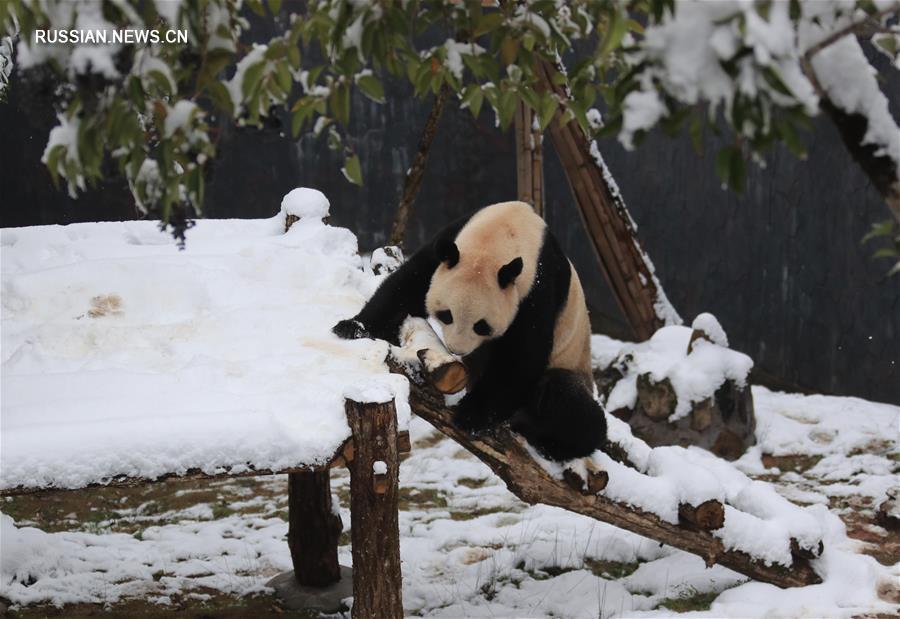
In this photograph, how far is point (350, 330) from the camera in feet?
13.6

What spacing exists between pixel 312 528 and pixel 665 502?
1685mm

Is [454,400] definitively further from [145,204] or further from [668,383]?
[668,383]

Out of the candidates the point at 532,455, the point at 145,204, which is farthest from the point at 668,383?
the point at 145,204

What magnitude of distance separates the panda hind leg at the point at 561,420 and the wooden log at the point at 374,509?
0.85 m

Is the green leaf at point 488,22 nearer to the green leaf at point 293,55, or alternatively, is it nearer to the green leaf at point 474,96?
the green leaf at point 474,96

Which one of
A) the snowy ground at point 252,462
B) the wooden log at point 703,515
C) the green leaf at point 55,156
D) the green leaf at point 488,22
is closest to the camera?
the green leaf at point 55,156

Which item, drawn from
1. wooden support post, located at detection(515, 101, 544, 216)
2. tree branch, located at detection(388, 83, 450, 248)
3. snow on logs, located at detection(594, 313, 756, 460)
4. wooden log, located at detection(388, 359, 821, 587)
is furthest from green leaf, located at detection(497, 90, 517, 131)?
wooden support post, located at detection(515, 101, 544, 216)

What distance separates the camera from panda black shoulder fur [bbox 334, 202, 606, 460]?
382 cm

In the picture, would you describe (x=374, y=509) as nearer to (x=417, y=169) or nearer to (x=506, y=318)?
(x=506, y=318)

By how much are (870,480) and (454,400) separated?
11.1 feet

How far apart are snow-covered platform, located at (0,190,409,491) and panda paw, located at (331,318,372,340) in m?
0.07

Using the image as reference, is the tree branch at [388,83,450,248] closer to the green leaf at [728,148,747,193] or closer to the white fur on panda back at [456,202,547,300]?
the white fur on panda back at [456,202,547,300]

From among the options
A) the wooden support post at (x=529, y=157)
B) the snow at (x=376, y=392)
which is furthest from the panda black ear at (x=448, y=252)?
the wooden support post at (x=529, y=157)

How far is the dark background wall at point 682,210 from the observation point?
7414 millimetres
